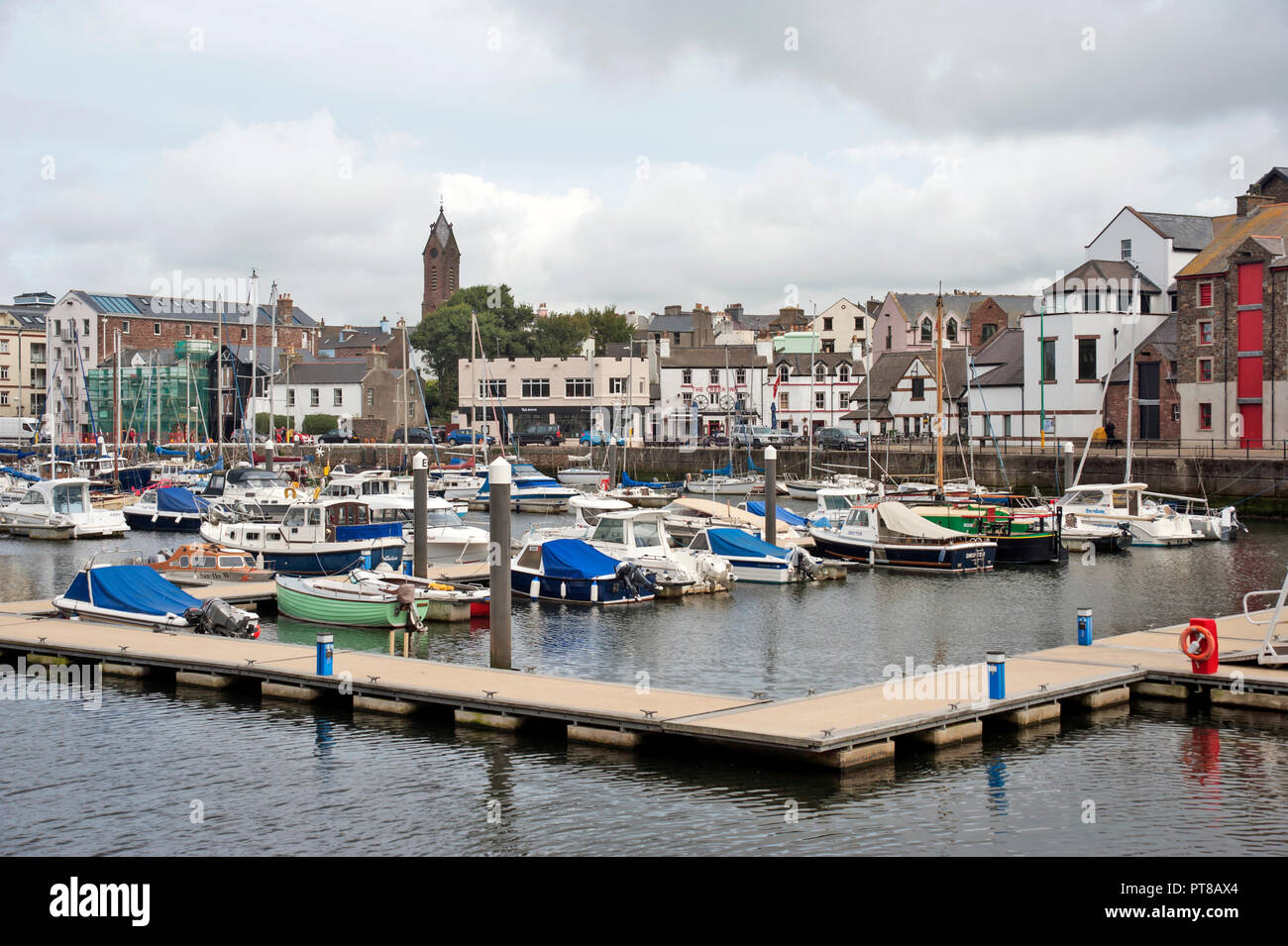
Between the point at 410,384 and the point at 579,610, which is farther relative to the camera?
the point at 410,384

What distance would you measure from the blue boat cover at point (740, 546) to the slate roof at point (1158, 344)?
4693 centimetres

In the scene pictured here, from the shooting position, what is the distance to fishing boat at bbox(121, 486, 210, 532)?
68375 mm

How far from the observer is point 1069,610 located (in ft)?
129

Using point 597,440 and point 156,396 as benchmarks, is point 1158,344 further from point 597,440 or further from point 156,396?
point 156,396

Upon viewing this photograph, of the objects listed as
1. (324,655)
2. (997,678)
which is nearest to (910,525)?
(997,678)

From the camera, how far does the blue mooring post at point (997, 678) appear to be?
75.1ft

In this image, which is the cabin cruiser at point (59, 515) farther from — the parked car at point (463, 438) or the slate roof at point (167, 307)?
the slate roof at point (167, 307)

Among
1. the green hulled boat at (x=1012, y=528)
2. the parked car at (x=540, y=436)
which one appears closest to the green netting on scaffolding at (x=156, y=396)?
the parked car at (x=540, y=436)

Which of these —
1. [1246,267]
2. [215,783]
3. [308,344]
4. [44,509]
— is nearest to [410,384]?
[308,344]

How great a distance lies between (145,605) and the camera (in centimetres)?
3198

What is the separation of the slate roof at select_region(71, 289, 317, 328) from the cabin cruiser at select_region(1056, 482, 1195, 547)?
321 ft

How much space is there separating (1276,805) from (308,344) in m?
148

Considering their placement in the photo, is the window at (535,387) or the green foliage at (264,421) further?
the green foliage at (264,421)
